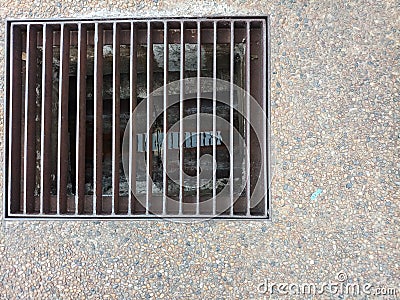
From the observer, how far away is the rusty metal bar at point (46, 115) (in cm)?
215

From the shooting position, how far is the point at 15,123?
216 centimetres

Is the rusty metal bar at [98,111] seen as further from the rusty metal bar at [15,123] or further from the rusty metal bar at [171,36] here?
the rusty metal bar at [15,123]

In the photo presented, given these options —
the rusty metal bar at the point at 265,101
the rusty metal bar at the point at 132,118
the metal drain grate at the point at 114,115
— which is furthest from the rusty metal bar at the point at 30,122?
the rusty metal bar at the point at 265,101

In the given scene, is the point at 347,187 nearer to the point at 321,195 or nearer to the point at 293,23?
the point at 321,195

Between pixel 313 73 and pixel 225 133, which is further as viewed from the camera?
→ pixel 225 133

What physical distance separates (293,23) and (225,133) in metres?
0.83

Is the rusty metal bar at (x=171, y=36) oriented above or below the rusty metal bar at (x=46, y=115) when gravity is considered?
above

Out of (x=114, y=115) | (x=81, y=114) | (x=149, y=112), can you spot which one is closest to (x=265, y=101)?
(x=149, y=112)

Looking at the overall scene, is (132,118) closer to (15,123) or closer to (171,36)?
(171,36)

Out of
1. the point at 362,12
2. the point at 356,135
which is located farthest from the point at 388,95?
the point at 362,12

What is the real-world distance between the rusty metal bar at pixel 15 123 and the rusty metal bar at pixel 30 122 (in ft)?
0.18

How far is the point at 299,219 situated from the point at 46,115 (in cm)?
124

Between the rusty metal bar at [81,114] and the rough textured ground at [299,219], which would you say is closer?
the rough textured ground at [299,219]

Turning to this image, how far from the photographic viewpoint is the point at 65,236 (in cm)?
211
